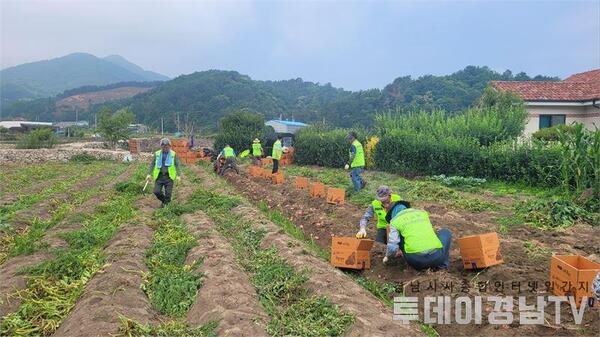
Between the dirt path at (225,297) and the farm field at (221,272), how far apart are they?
0.6 inches

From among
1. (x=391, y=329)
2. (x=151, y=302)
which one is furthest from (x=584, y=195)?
(x=151, y=302)

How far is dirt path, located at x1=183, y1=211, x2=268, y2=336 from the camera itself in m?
4.41

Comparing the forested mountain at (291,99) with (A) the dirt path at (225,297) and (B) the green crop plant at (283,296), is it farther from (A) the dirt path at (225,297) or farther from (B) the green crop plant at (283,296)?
(A) the dirt path at (225,297)

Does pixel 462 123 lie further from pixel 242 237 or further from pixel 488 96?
pixel 242 237

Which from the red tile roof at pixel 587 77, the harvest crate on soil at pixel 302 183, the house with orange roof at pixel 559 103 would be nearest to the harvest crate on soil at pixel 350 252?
the harvest crate on soil at pixel 302 183

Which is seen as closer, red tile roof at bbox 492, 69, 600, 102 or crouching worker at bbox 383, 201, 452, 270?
crouching worker at bbox 383, 201, 452, 270

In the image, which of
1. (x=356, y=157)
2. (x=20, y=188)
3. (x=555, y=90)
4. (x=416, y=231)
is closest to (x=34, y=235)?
(x=416, y=231)

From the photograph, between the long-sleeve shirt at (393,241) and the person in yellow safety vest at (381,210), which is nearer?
the long-sleeve shirt at (393,241)

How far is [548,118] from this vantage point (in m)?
23.9

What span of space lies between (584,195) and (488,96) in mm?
14856

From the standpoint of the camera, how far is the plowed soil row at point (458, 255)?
4824 millimetres

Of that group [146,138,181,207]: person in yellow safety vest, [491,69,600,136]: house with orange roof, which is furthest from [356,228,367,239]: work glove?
[491,69,600,136]: house with orange roof

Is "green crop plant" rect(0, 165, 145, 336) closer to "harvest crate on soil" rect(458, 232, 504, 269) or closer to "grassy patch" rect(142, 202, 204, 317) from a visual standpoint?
"grassy patch" rect(142, 202, 204, 317)

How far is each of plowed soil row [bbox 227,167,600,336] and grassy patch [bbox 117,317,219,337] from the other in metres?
2.41
